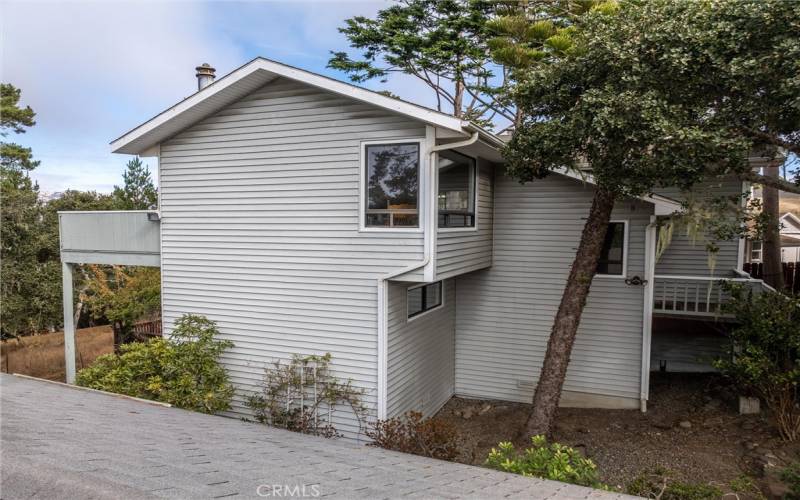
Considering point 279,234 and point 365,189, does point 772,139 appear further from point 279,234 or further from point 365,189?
point 279,234

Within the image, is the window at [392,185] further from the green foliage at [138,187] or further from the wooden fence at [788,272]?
the green foliage at [138,187]

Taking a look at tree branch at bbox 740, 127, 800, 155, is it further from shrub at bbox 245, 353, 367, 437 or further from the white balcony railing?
shrub at bbox 245, 353, 367, 437

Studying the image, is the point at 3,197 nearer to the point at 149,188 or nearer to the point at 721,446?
the point at 149,188

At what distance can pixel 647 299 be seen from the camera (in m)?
8.79

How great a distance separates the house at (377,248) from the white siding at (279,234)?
27mm

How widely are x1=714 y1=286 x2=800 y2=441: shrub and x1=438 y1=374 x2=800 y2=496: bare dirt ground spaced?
1.48ft

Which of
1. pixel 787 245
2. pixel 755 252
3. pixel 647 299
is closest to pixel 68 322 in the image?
pixel 647 299

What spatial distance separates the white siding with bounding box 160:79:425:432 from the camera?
7.50 metres

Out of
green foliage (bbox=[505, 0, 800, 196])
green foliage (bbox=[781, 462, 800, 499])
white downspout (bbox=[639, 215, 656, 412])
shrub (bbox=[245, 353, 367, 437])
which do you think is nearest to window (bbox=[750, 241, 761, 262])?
white downspout (bbox=[639, 215, 656, 412])

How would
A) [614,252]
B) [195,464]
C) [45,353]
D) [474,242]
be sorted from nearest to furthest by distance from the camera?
[195,464]
[474,242]
[614,252]
[45,353]

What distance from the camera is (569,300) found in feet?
24.1

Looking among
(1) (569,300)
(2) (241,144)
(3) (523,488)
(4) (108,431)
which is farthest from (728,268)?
(4) (108,431)

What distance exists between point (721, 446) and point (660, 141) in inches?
198

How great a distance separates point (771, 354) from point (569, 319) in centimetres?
352
